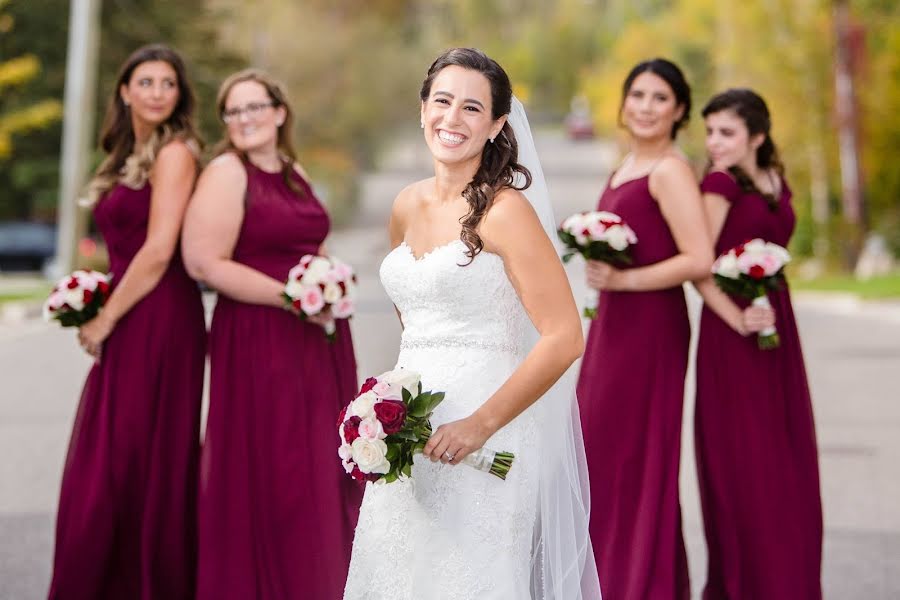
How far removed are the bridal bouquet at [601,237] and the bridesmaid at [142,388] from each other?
174cm

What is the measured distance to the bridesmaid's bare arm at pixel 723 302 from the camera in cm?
633

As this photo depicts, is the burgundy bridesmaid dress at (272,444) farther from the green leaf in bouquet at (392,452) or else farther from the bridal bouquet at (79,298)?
the green leaf in bouquet at (392,452)

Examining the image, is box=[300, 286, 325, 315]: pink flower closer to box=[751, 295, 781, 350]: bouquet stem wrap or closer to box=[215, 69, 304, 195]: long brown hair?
box=[215, 69, 304, 195]: long brown hair

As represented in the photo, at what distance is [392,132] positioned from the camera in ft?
209

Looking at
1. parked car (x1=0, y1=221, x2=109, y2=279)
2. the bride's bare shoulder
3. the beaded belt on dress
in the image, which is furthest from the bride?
parked car (x1=0, y1=221, x2=109, y2=279)

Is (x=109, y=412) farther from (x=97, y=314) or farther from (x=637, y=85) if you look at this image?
(x=637, y=85)

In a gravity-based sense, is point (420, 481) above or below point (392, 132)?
below

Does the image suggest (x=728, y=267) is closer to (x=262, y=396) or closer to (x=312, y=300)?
(x=312, y=300)

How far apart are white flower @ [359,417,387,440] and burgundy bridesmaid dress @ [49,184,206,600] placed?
102 inches

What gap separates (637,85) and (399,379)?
284 cm

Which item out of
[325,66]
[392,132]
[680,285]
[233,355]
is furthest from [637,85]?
[392,132]

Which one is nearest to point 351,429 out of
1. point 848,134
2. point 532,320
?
point 532,320

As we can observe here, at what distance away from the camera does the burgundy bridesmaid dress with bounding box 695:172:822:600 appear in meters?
6.30

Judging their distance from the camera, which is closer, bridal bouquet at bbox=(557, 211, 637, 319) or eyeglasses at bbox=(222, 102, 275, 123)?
bridal bouquet at bbox=(557, 211, 637, 319)
